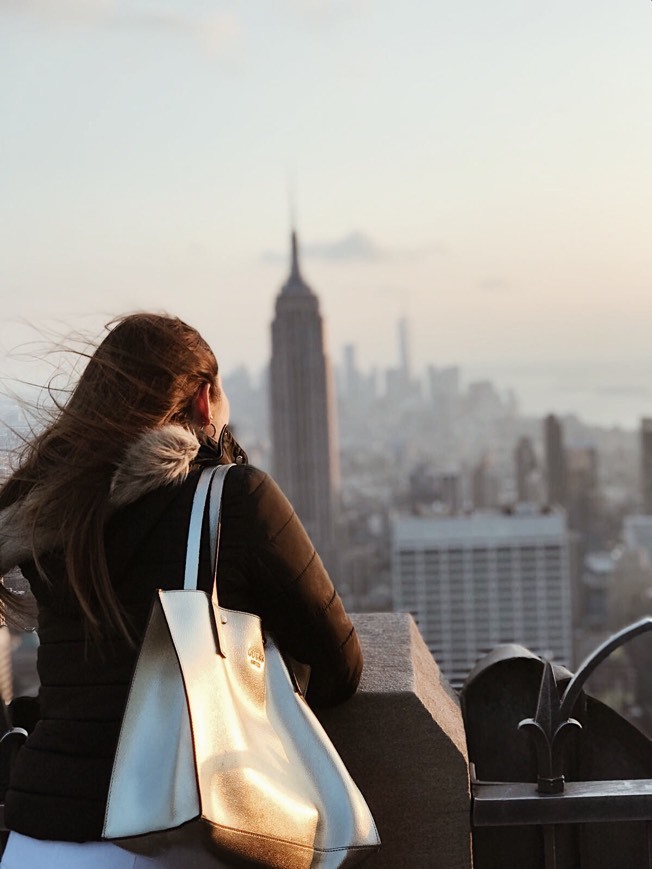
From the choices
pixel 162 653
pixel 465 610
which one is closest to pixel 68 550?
pixel 162 653

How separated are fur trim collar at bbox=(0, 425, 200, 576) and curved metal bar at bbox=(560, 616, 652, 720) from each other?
644 mm

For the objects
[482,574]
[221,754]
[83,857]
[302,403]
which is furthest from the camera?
[302,403]

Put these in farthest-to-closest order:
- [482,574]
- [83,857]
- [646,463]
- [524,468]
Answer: [524,468]
[646,463]
[482,574]
[83,857]

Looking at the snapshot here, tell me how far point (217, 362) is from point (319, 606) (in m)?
0.37

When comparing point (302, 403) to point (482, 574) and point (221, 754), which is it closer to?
point (482, 574)

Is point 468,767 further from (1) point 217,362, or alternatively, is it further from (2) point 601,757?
(1) point 217,362

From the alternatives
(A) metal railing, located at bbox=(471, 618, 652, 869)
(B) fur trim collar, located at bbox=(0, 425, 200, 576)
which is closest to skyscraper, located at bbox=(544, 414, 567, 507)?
(A) metal railing, located at bbox=(471, 618, 652, 869)

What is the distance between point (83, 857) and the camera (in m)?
1.49

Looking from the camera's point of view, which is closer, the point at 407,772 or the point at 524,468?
the point at 407,772

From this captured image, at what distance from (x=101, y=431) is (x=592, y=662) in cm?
78

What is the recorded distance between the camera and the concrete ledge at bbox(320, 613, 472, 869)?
1.74 m

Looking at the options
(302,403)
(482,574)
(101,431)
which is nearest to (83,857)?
(101,431)

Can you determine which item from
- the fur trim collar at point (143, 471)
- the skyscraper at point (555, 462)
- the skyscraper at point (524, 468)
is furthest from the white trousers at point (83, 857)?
the skyscraper at point (524, 468)

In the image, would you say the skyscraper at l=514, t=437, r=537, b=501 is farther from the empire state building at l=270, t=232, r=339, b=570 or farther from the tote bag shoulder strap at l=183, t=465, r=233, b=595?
the tote bag shoulder strap at l=183, t=465, r=233, b=595
